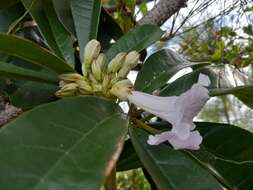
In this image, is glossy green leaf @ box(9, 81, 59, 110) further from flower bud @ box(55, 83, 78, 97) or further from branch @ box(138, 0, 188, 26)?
branch @ box(138, 0, 188, 26)

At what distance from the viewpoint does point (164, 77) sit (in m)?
0.80

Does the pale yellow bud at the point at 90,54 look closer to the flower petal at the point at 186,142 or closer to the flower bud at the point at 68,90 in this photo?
the flower bud at the point at 68,90

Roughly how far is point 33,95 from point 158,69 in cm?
20

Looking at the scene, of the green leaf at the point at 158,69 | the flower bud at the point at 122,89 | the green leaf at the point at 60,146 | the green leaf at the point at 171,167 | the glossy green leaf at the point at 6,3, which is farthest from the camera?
the glossy green leaf at the point at 6,3

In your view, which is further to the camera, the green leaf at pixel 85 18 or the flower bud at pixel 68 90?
the green leaf at pixel 85 18

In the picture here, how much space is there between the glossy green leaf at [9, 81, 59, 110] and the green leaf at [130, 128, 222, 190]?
0.20 metres

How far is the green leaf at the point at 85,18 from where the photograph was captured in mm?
822

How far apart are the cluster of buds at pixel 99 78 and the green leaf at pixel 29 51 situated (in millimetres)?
18

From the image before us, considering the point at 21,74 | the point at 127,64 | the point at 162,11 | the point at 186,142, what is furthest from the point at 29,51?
the point at 162,11

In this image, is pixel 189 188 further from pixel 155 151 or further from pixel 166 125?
pixel 166 125

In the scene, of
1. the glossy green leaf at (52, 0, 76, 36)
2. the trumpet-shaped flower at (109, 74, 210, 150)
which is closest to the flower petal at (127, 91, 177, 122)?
the trumpet-shaped flower at (109, 74, 210, 150)

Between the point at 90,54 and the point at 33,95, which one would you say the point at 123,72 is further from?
the point at 33,95

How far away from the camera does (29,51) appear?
68cm

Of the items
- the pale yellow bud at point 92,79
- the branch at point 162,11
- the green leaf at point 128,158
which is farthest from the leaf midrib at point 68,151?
the branch at point 162,11
